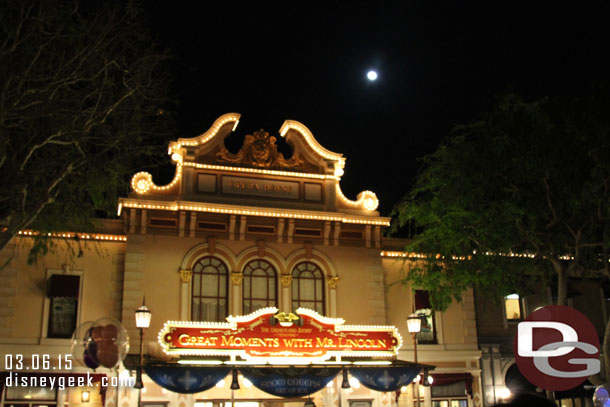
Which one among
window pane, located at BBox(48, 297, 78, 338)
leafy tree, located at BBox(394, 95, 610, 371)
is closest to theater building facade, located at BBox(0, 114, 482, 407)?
window pane, located at BBox(48, 297, 78, 338)

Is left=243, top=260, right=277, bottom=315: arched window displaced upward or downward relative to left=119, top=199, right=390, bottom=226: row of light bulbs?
downward

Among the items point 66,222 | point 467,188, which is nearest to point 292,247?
point 467,188

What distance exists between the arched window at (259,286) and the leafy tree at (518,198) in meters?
4.79

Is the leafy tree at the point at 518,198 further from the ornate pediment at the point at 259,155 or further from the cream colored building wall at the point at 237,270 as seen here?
the ornate pediment at the point at 259,155

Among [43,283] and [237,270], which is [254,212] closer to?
[237,270]

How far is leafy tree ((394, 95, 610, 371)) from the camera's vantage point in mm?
18250

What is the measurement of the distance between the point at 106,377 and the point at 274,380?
499 centimetres

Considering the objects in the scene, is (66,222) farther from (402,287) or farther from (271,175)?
(402,287)

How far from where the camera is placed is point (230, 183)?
22156mm

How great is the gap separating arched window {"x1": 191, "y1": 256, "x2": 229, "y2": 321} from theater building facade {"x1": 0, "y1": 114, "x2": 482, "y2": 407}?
0.03m
